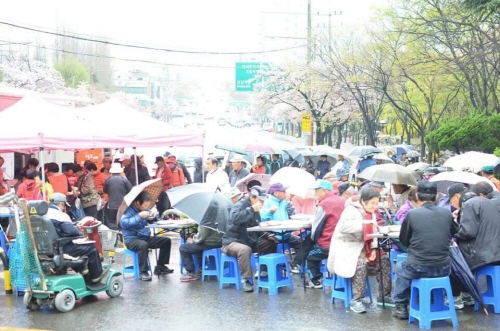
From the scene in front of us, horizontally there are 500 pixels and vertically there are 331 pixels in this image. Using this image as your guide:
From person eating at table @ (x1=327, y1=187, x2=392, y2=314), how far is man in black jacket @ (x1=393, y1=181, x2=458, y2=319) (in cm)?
66

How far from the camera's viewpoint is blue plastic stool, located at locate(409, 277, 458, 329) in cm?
747

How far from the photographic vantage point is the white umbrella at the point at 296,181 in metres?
11.9

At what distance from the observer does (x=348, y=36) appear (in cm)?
3488

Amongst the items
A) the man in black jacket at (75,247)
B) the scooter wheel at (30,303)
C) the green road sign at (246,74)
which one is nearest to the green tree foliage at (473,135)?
the man in black jacket at (75,247)

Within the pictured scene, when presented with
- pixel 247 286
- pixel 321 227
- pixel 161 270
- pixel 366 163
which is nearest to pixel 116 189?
pixel 161 270

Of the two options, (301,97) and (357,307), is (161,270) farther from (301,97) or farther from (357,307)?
(301,97)

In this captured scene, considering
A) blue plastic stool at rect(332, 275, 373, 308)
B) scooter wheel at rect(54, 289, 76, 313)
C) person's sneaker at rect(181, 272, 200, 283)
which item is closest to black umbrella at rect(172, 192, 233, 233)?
person's sneaker at rect(181, 272, 200, 283)

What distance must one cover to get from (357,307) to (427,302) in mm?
985

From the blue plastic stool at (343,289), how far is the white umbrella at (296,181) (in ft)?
10.4

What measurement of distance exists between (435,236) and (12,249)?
206 inches

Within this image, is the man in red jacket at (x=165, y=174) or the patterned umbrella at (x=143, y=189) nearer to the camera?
the patterned umbrella at (x=143, y=189)

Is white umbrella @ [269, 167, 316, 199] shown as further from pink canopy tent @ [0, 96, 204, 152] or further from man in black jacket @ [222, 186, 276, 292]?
pink canopy tent @ [0, 96, 204, 152]

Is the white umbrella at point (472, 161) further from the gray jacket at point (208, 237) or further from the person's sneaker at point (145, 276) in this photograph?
the person's sneaker at point (145, 276)

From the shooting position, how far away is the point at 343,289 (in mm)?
8703
